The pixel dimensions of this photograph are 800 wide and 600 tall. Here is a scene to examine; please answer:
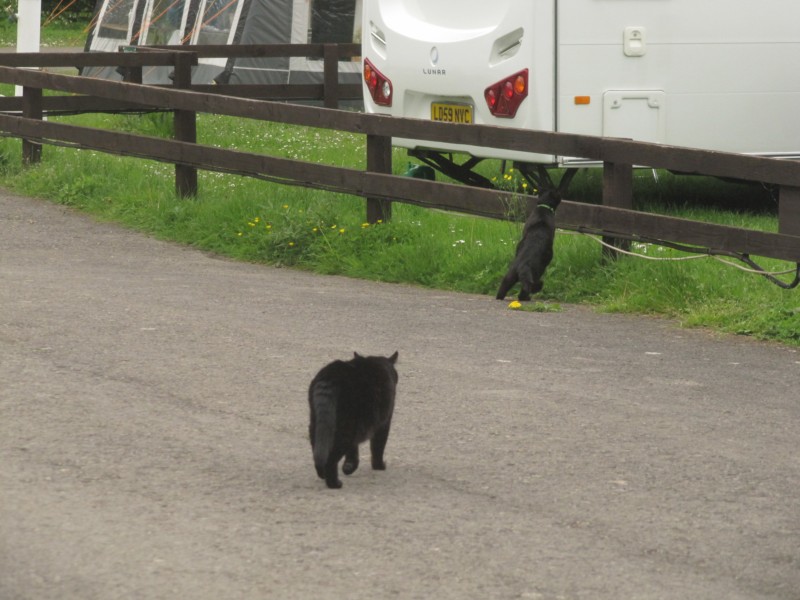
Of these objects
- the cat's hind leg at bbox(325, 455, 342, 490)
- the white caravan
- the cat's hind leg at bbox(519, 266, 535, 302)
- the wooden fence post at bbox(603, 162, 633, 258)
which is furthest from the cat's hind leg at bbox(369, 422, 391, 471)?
the white caravan

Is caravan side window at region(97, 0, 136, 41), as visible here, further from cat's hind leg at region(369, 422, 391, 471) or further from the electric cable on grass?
cat's hind leg at region(369, 422, 391, 471)

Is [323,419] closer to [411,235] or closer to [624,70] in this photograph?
[411,235]

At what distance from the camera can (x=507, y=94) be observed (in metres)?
11.5

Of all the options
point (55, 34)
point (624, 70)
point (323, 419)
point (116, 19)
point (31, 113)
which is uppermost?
point (624, 70)

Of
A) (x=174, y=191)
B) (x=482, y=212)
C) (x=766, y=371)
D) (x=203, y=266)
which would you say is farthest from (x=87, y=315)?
(x=174, y=191)

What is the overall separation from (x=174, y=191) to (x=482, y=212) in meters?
3.77

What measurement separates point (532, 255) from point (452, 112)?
3.25 meters

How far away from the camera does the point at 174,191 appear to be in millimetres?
13039

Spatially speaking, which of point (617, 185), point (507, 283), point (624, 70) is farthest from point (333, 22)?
point (507, 283)

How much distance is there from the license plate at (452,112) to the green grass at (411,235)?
814mm

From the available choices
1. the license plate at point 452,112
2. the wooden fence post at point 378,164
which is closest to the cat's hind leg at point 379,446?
the wooden fence post at point 378,164

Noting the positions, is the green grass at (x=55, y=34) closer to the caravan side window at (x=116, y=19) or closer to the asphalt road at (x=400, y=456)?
the caravan side window at (x=116, y=19)

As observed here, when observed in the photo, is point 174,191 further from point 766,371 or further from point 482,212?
point 766,371

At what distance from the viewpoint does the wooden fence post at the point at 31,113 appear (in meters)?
14.6
